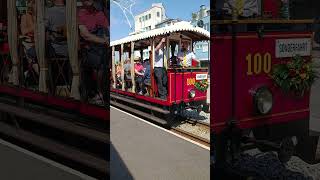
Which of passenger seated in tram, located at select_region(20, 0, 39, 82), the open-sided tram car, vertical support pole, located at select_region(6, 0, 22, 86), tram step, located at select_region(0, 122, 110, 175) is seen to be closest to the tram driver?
the open-sided tram car

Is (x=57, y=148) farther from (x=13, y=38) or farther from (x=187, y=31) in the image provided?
(x=187, y=31)

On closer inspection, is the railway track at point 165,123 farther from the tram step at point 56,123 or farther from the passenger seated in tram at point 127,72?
the tram step at point 56,123

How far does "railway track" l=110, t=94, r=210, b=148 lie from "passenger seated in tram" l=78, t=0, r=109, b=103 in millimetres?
193

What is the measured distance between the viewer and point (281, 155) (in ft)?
5.99

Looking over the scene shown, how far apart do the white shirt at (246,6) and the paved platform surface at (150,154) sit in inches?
24.8

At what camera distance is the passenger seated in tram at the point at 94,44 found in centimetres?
218

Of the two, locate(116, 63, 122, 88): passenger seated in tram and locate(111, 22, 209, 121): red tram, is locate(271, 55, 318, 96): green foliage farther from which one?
locate(116, 63, 122, 88): passenger seated in tram

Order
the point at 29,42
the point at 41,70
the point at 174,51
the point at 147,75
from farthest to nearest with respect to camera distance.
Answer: the point at 29,42 → the point at 41,70 → the point at 147,75 → the point at 174,51

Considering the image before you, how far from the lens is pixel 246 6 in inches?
69.0

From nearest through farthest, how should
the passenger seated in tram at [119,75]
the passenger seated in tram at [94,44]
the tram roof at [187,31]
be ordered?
the tram roof at [187,31]
the passenger seated in tram at [119,75]
the passenger seated in tram at [94,44]

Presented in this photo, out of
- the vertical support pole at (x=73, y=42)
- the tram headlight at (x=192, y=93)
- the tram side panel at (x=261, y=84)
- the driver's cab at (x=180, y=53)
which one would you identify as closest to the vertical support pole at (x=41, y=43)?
the vertical support pole at (x=73, y=42)

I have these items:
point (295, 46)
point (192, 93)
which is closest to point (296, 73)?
point (295, 46)

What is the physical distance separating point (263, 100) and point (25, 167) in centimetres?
246

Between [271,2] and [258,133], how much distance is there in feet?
1.95
